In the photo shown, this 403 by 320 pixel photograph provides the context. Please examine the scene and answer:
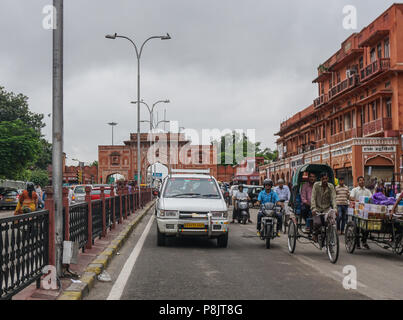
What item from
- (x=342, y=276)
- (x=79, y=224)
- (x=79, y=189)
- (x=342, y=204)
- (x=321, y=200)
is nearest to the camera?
(x=342, y=276)

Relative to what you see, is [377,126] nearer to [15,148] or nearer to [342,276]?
[15,148]

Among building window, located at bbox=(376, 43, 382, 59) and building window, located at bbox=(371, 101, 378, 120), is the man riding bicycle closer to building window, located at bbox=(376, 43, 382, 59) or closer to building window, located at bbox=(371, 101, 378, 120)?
building window, located at bbox=(371, 101, 378, 120)

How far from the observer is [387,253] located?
1219cm

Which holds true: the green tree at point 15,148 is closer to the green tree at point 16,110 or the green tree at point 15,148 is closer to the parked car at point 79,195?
the parked car at point 79,195

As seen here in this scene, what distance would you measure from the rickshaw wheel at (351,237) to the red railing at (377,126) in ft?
80.2

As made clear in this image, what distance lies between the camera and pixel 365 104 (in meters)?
38.4

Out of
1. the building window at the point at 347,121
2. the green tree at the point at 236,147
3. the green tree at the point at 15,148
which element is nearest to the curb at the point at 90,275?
A: the green tree at the point at 15,148

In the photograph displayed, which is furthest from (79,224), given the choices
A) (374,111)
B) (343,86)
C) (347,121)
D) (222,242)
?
(347,121)

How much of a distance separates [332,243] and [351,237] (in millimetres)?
1751

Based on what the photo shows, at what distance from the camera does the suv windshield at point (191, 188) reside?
13.8m

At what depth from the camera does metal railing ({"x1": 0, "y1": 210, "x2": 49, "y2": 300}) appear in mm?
5668

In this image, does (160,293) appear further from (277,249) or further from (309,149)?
(309,149)

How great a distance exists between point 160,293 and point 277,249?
20.4 feet
